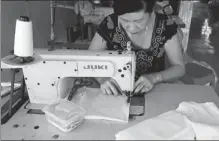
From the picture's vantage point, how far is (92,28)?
2785 millimetres

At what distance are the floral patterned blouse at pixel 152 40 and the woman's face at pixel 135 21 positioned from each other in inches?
4.4

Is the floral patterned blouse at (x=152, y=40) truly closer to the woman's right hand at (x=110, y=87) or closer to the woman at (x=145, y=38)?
the woman at (x=145, y=38)

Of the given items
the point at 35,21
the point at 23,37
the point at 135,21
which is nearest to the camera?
the point at 23,37

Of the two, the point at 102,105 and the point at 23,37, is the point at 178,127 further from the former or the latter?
the point at 23,37

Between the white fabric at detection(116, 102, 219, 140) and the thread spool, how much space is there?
47 cm

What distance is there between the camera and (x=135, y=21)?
160 cm

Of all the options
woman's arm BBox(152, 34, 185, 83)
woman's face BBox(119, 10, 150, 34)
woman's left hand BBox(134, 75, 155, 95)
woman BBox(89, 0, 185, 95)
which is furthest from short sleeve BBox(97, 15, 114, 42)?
woman's left hand BBox(134, 75, 155, 95)

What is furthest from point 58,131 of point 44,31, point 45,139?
point 44,31

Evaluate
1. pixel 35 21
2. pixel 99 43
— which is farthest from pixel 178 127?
pixel 35 21

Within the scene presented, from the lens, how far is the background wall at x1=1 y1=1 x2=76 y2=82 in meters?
2.15

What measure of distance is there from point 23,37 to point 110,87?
1.66 feet

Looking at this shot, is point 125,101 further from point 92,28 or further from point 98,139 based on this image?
point 92,28

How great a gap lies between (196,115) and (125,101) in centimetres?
33

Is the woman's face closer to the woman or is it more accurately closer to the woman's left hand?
the woman
